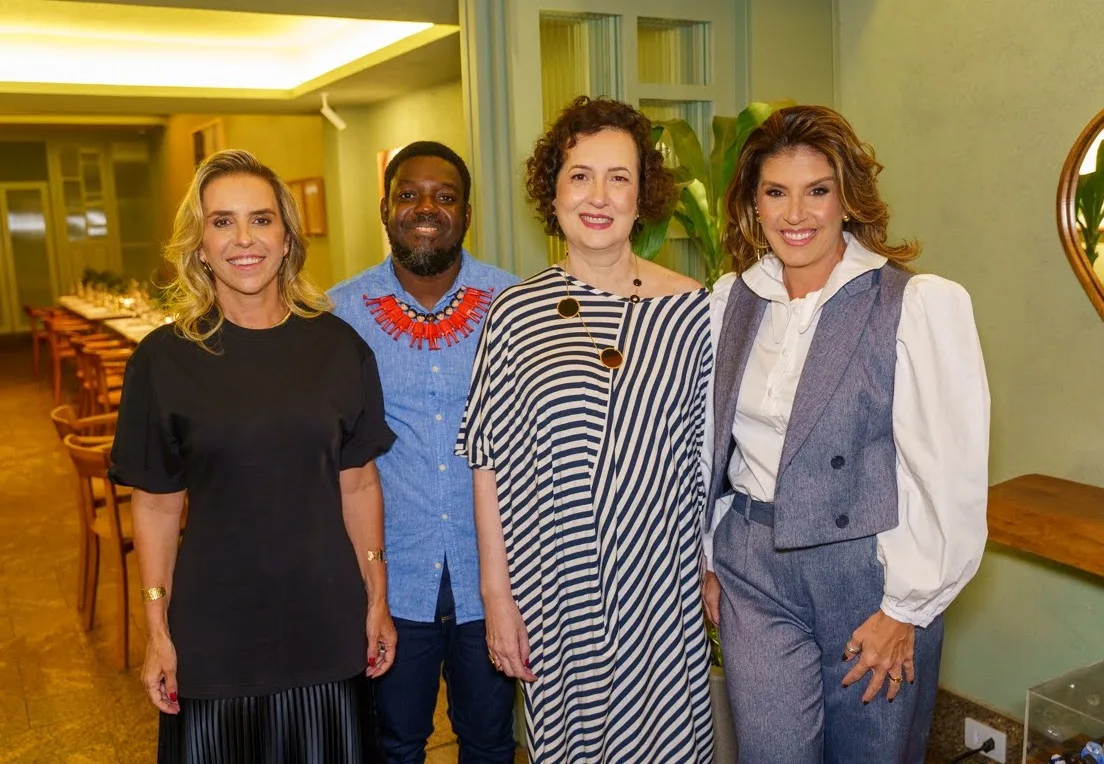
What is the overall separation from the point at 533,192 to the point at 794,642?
1040 mm

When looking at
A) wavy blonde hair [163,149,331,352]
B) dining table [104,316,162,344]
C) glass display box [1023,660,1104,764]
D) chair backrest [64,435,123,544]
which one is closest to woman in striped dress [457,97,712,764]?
wavy blonde hair [163,149,331,352]

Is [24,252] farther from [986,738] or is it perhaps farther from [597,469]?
[597,469]

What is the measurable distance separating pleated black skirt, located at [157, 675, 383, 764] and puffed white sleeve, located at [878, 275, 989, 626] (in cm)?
108

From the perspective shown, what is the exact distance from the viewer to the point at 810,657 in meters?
1.94

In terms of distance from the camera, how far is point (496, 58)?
3.11m

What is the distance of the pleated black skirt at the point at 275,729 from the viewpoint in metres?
1.97

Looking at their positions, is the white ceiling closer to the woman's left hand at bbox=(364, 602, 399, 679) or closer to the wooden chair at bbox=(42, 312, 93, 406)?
the wooden chair at bbox=(42, 312, 93, 406)

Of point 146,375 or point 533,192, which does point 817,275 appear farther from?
point 146,375

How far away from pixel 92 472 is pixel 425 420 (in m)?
2.36

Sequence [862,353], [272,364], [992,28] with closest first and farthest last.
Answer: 1. [862,353]
2. [272,364]
3. [992,28]

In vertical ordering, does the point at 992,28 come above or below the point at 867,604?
above

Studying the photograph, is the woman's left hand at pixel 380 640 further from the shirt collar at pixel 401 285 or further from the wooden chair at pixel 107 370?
the wooden chair at pixel 107 370

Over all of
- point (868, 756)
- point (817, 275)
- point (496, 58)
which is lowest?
point (868, 756)

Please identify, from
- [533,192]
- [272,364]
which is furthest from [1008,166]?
[272,364]
